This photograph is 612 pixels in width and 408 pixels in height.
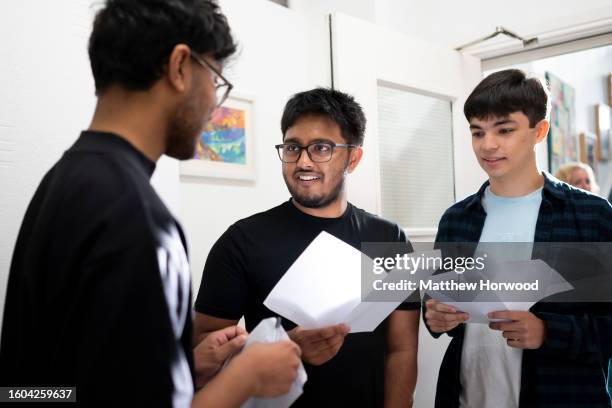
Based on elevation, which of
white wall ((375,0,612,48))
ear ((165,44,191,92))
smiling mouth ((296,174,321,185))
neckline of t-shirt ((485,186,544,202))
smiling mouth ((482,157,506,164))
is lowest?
neckline of t-shirt ((485,186,544,202))

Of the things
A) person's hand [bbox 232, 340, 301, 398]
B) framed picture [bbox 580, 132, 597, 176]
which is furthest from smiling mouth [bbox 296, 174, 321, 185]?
framed picture [bbox 580, 132, 597, 176]

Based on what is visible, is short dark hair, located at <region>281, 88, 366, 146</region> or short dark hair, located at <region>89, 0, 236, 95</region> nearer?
short dark hair, located at <region>89, 0, 236, 95</region>

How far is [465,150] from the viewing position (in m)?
2.53

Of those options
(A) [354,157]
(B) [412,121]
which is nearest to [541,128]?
(A) [354,157]

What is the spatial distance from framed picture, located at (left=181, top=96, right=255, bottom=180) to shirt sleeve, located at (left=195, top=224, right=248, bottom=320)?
0.68 metres

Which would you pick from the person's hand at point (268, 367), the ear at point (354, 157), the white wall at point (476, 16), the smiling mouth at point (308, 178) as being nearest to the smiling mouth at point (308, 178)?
the smiling mouth at point (308, 178)

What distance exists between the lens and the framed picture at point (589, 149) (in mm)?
4461

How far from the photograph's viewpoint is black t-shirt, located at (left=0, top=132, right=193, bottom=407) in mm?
619

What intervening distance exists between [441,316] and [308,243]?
1.30 ft

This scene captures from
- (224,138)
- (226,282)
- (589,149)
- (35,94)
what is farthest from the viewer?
(589,149)

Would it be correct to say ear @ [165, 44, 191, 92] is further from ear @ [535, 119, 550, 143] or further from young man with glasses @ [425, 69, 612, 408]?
ear @ [535, 119, 550, 143]

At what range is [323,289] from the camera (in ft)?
3.51

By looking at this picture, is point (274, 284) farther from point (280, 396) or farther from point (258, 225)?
point (280, 396)

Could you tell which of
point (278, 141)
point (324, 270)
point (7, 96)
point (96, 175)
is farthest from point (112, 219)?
point (278, 141)
